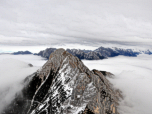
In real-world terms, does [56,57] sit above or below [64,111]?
above

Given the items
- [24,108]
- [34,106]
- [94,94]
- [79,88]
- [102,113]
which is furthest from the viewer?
[24,108]

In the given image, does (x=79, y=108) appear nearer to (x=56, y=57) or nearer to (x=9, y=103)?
(x=56, y=57)

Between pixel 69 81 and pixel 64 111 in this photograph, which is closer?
pixel 64 111

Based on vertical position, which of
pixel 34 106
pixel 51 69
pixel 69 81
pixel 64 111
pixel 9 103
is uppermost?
pixel 51 69

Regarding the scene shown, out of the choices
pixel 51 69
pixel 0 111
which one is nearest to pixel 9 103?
pixel 0 111

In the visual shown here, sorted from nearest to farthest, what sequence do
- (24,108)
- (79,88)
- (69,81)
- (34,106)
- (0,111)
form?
1. (79,88)
2. (69,81)
3. (34,106)
4. (24,108)
5. (0,111)

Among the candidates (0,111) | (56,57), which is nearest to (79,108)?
(56,57)
